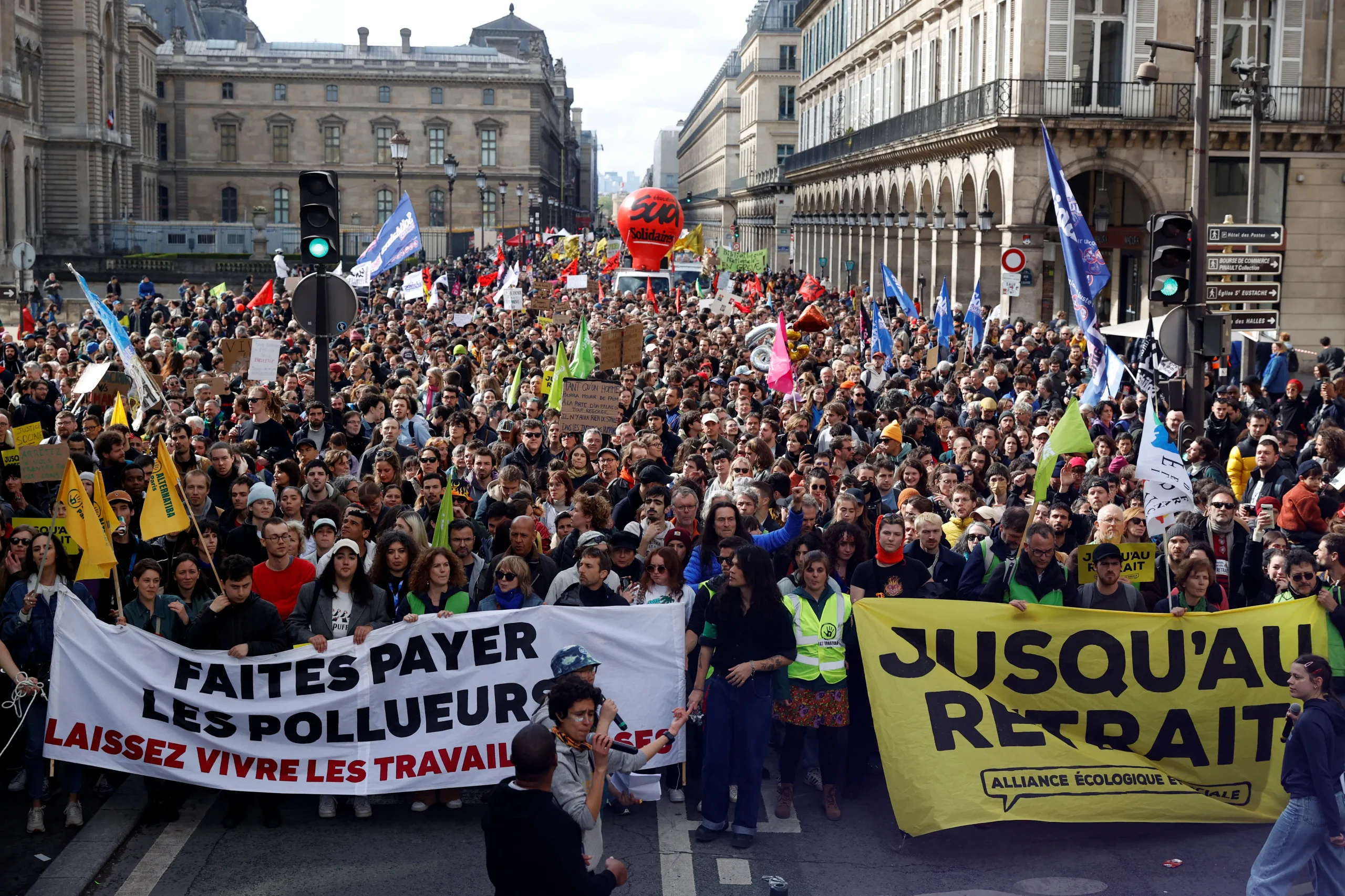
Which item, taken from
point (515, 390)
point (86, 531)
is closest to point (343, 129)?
point (515, 390)

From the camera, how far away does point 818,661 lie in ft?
27.0

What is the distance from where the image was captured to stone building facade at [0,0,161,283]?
65375mm

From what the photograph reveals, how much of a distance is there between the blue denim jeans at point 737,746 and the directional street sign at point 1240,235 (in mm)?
8956

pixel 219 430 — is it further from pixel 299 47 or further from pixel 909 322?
pixel 299 47

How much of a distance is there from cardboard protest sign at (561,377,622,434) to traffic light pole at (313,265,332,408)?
2184 mm

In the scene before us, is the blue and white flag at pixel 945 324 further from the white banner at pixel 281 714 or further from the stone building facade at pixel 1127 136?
the white banner at pixel 281 714

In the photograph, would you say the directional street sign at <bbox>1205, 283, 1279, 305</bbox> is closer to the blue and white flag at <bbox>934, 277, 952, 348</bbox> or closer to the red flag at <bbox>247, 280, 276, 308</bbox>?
the blue and white flag at <bbox>934, 277, 952, 348</bbox>

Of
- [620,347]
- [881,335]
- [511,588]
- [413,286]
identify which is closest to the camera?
[511,588]

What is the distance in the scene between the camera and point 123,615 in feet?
27.1

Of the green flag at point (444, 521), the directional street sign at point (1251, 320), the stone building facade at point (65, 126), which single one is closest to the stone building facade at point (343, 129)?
the stone building facade at point (65, 126)

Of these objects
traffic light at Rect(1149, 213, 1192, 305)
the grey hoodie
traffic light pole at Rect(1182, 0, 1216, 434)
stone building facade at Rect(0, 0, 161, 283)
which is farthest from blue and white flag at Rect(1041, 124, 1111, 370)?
stone building facade at Rect(0, 0, 161, 283)

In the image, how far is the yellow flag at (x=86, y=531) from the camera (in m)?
8.26

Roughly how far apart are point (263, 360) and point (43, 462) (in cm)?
517

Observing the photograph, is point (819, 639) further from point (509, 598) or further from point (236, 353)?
point (236, 353)
